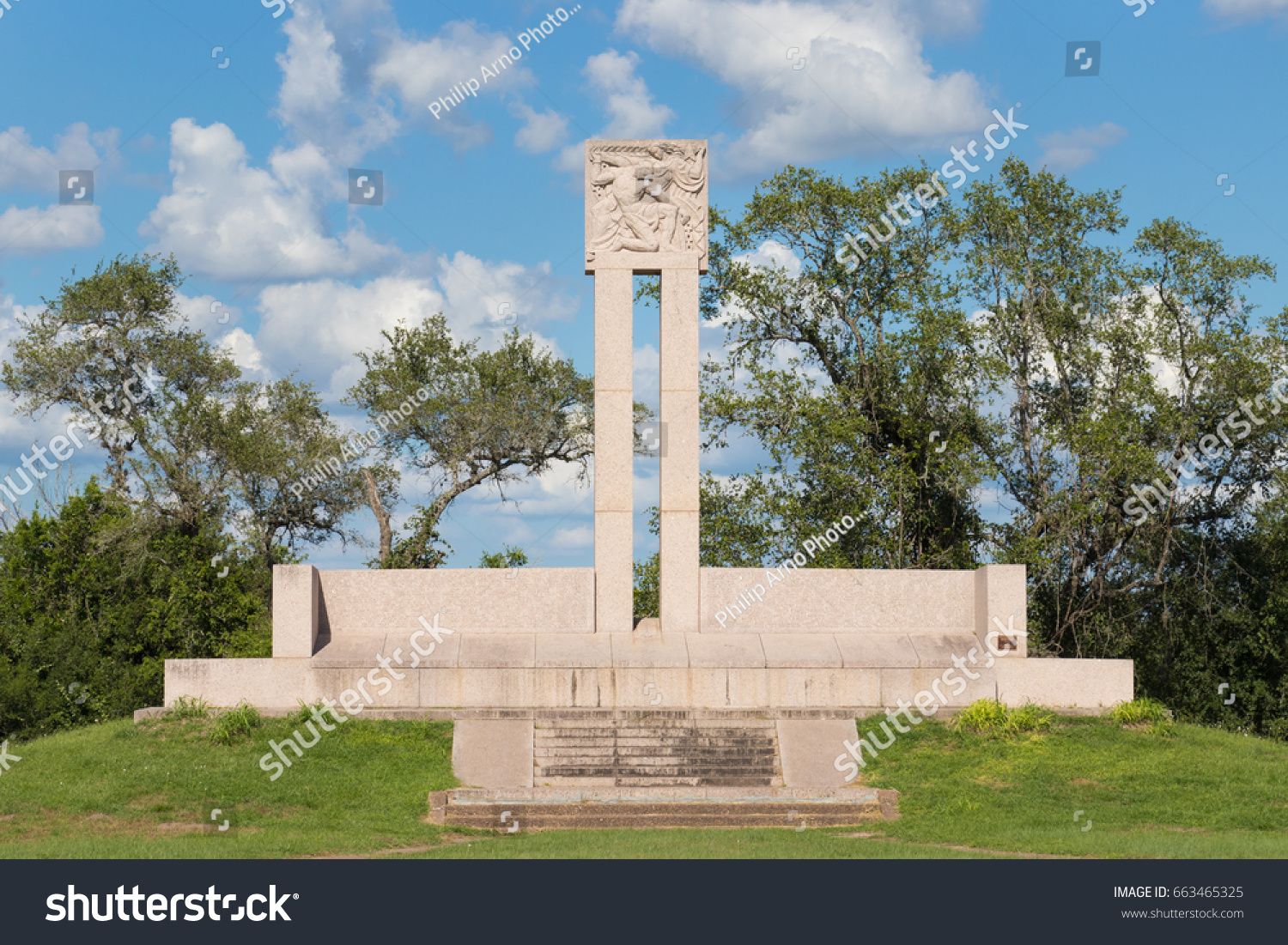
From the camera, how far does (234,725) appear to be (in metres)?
21.0

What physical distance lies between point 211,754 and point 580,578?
19.5ft

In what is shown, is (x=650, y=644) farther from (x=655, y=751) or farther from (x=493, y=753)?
(x=493, y=753)

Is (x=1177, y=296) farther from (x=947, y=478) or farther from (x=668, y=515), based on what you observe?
(x=668, y=515)

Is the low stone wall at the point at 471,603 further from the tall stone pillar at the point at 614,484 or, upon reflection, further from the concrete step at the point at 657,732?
the concrete step at the point at 657,732

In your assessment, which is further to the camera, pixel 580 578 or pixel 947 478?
pixel 947 478

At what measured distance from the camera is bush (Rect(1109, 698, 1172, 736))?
21.6 meters

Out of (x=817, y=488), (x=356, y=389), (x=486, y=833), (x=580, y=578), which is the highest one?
(x=356, y=389)

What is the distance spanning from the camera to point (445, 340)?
36562 mm

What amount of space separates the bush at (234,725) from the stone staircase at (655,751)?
12.6ft

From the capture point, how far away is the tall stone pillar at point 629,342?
23.3 m

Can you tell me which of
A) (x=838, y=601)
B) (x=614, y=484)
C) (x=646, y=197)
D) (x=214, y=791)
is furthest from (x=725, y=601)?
(x=214, y=791)

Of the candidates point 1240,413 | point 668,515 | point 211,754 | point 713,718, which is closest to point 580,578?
point 668,515

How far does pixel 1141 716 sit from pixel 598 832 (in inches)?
338

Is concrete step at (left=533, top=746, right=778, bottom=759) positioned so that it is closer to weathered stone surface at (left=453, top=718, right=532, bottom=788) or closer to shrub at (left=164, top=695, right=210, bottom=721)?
weathered stone surface at (left=453, top=718, right=532, bottom=788)
